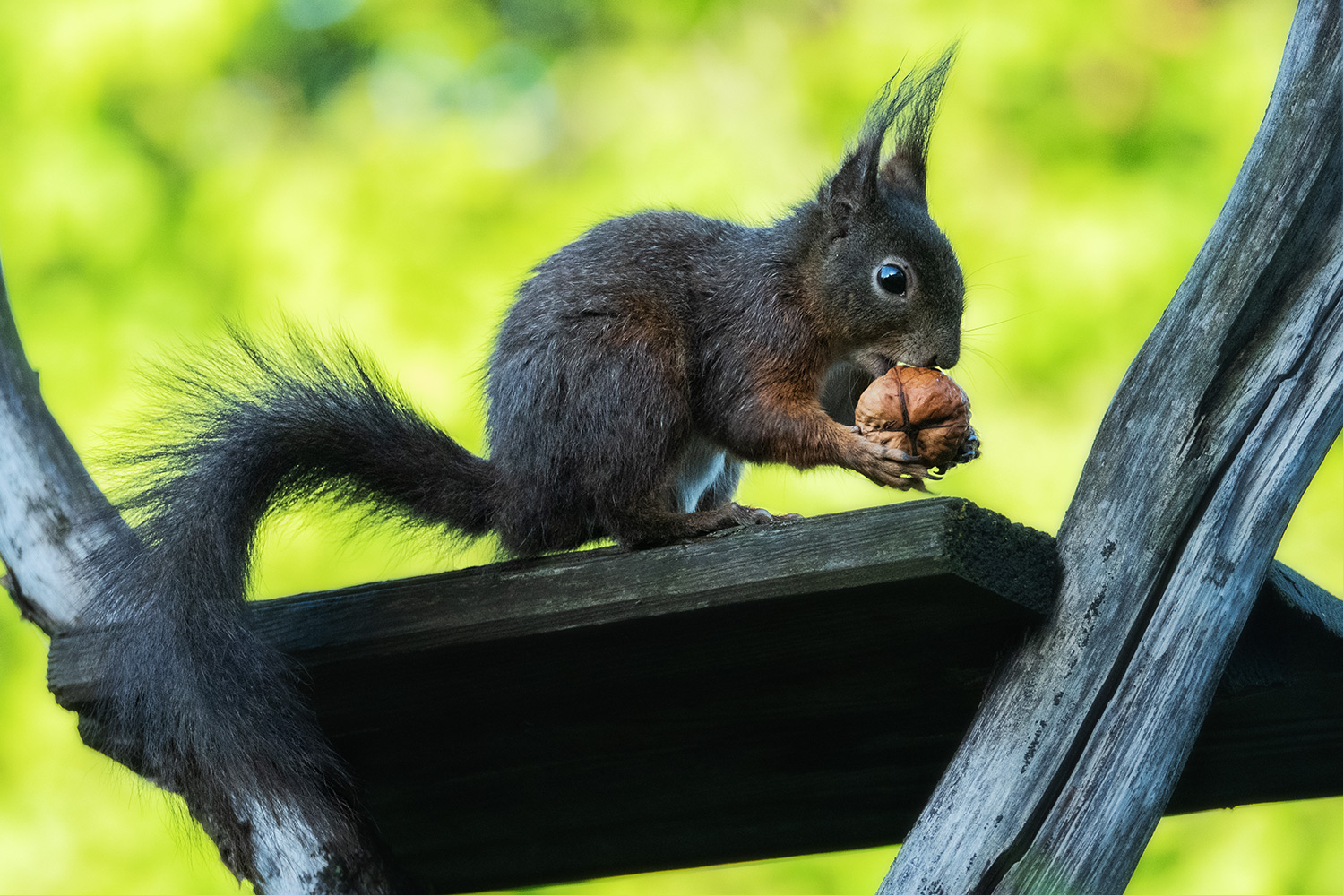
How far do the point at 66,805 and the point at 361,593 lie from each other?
2000 mm

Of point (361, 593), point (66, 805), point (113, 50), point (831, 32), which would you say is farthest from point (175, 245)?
point (361, 593)

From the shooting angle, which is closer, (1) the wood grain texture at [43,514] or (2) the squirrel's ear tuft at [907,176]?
(1) the wood grain texture at [43,514]

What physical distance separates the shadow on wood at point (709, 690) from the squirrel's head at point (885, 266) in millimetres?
525

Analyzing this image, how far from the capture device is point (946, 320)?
1.93m

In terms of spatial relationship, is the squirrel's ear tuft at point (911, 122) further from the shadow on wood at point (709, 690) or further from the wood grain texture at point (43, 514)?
the wood grain texture at point (43, 514)

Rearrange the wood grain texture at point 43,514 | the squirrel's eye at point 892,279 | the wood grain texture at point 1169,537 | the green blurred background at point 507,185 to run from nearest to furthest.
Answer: the wood grain texture at point 1169,537
the wood grain texture at point 43,514
the squirrel's eye at point 892,279
the green blurred background at point 507,185

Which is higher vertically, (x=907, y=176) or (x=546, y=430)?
(x=907, y=176)

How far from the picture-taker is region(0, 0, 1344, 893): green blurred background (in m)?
2.96

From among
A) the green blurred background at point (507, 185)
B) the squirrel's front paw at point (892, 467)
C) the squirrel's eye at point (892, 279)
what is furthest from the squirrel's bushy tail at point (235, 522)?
the green blurred background at point (507, 185)

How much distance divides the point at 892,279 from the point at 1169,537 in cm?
65

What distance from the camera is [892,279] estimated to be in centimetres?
191

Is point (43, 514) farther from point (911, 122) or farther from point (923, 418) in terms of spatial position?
point (911, 122)

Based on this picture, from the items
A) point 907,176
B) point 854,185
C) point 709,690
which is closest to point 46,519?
point 709,690

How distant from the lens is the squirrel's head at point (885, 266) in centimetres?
192
